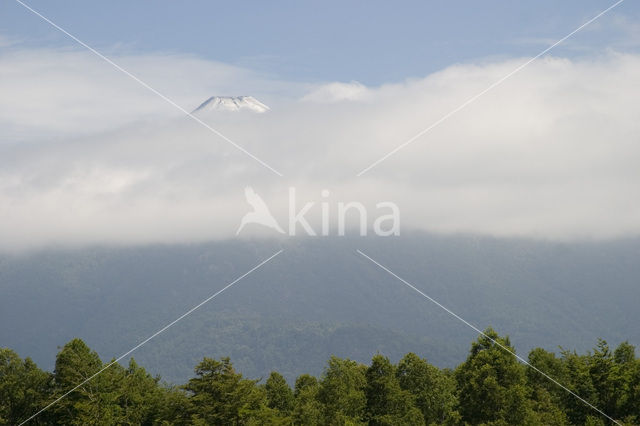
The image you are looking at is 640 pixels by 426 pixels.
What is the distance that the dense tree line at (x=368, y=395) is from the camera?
79688 mm

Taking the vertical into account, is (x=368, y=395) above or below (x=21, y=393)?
above

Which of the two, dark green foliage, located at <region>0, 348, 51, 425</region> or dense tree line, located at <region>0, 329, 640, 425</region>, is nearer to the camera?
dense tree line, located at <region>0, 329, 640, 425</region>

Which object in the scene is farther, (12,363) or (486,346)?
(12,363)

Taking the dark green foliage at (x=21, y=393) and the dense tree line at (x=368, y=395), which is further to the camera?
the dark green foliage at (x=21, y=393)

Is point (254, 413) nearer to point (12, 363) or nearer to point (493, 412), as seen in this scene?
point (493, 412)

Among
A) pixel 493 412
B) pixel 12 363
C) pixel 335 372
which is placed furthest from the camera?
pixel 12 363

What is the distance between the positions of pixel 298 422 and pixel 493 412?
62.7 ft

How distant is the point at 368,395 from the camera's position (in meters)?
89.2

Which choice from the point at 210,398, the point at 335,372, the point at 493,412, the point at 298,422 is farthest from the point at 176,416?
the point at 493,412

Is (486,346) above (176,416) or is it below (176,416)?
above

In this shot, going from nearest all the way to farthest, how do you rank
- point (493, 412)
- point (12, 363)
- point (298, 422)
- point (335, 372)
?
point (493, 412)
point (298, 422)
point (335, 372)
point (12, 363)

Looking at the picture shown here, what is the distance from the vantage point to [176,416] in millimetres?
81688

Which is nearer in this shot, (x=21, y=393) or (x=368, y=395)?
(x=368, y=395)

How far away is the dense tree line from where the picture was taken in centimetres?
7969
